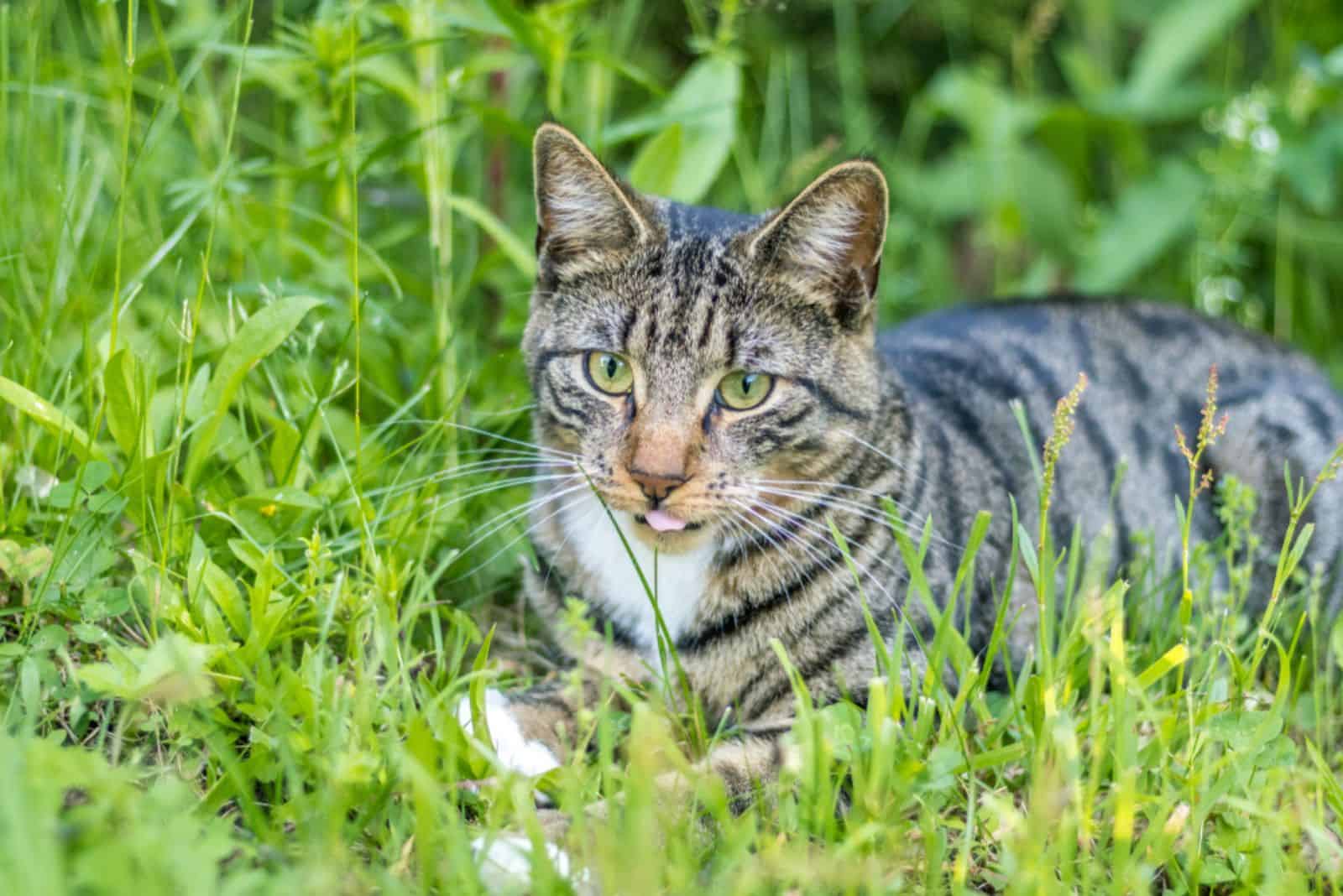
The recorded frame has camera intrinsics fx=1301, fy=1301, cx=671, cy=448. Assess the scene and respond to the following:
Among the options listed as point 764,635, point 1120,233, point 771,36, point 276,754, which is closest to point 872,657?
point 764,635

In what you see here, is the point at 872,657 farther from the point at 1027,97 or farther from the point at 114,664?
the point at 1027,97

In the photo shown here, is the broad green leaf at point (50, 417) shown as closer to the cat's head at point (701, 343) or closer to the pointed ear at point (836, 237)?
the cat's head at point (701, 343)

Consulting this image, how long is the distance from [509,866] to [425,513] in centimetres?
99

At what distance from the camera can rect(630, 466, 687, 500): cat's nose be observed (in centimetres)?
237

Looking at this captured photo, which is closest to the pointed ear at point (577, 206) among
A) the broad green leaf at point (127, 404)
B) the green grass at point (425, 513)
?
the green grass at point (425, 513)

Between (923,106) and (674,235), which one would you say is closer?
(674,235)

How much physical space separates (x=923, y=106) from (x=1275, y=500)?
239 centimetres

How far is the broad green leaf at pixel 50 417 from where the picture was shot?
2391mm

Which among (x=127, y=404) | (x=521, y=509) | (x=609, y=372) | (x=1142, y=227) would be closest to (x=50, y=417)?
(x=127, y=404)

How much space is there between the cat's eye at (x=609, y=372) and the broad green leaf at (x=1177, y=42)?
2.87 m

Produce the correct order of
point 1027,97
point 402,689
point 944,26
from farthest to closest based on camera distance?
point 944,26 → point 1027,97 → point 402,689

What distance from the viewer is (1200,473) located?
315 centimetres

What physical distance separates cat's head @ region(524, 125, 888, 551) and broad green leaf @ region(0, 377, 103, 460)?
0.87m

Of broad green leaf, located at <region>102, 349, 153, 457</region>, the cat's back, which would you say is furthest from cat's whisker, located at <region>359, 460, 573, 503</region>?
the cat's back
